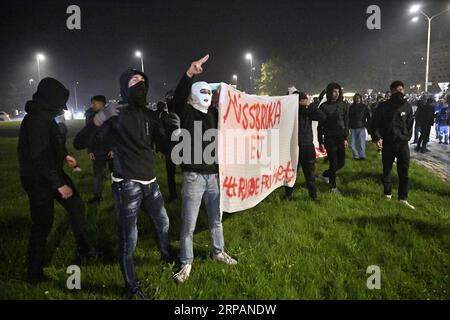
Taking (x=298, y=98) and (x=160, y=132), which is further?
(x=298, y=98)

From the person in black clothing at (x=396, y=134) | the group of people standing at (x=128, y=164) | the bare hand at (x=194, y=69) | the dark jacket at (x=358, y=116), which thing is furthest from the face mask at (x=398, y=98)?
the dark jacket at (x=358, y=116)

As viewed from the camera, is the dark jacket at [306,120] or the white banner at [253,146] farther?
the dark jacket at [306,120]

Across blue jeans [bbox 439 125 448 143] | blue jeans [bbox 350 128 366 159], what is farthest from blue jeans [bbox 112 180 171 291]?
blue jeans [bbox 439 125 448 143]

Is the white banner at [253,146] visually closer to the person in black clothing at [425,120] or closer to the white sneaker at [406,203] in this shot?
the white sneaker at [406,203]

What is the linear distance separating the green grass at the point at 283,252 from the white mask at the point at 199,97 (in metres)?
1.85

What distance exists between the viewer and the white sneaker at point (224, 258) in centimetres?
422

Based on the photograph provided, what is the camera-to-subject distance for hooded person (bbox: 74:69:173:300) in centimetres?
347

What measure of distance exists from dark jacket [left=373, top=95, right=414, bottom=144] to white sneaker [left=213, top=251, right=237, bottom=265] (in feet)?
13.5

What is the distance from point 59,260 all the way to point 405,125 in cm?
621

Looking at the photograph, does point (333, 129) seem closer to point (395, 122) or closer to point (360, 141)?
point (395, 122)

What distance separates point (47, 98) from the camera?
149 inches

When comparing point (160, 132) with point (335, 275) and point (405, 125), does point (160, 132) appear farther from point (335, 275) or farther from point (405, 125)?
point (405, 125)

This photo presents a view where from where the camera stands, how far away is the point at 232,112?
4605mm

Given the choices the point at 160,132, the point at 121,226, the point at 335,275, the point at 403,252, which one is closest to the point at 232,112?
the point at 160,132
